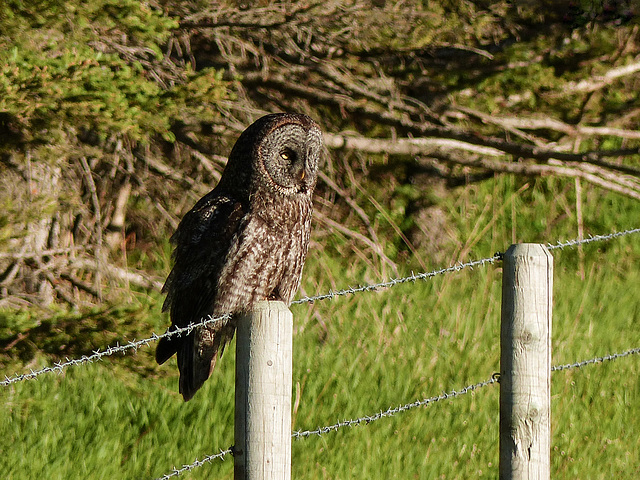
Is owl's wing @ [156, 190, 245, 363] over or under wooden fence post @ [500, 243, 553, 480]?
over

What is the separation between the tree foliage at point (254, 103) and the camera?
13.6 ft

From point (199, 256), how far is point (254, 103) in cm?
289

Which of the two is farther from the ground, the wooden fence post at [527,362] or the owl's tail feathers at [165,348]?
the owl's tail feathers at [165,348]

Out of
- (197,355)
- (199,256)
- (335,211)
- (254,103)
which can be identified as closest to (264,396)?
(199,256)

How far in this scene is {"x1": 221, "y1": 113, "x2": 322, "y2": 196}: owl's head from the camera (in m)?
3.80

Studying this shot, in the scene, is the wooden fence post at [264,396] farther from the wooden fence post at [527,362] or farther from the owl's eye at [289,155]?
the owl's eye at [289,155]

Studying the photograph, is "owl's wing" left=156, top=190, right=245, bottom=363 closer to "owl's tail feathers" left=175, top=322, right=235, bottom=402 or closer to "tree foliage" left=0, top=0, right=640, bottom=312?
"owl's tail feathers" left=175, top=322, right=235, bottom=402

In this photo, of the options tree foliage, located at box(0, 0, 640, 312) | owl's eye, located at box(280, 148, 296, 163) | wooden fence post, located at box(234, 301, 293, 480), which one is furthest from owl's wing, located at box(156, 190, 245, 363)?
wooden fence post, located at box(234, 301, 293, 480)

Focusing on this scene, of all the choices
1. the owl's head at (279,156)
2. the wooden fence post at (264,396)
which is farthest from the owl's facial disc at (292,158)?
the wooden fence post at (264,396)

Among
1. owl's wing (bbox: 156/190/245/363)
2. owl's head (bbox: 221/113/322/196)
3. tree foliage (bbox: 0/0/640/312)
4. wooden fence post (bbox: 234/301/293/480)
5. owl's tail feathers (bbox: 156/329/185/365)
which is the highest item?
tree foliage (bbox: 0/0/640/312)

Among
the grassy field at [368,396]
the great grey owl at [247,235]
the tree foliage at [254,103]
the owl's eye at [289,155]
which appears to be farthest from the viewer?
the grassy field at [368,396]

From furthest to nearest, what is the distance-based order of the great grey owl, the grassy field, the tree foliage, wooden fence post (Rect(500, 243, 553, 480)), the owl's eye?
the grassy field < the tree foliage < the owl's eye < the great grey owl < wooden fence post (Rect(500, 243, 553, 480))

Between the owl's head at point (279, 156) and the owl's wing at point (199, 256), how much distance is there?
0.48 ft

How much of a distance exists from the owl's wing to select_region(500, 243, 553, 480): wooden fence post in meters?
1.43
